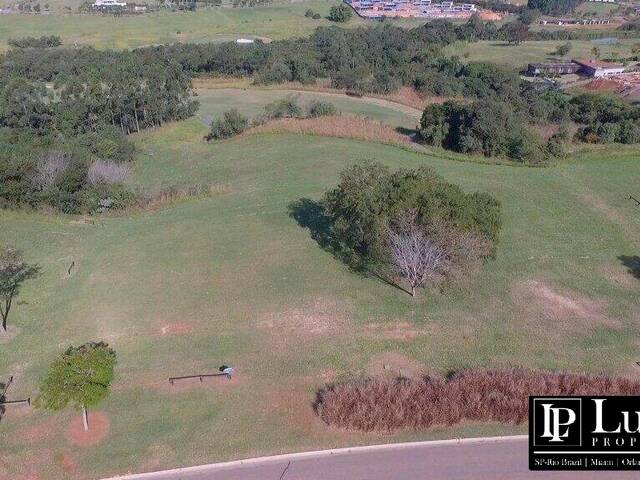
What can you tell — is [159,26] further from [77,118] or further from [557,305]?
[557,305]

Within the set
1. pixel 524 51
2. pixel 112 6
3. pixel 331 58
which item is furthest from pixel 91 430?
pixel 112 6

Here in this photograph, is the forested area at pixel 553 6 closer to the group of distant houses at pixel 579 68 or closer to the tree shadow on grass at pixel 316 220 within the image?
the group of distant houses at pixel 579 68

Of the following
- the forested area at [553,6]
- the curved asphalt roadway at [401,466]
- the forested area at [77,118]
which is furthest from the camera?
the forested area at [553,6]

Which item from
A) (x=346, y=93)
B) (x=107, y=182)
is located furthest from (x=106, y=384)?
(x=346, y=93)

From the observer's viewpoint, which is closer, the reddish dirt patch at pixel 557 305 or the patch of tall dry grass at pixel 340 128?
the reddish dirt patch at pixel 557 305

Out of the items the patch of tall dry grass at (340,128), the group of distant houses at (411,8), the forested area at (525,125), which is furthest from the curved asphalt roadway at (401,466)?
the group of distant houses at (411,8)

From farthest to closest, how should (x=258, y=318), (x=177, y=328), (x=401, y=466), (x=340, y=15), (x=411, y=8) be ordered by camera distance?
(x=411, y=8) → (x=340, y=15) → (x=258, y=318) → (x=177, y=328) → (x=401, y=466)

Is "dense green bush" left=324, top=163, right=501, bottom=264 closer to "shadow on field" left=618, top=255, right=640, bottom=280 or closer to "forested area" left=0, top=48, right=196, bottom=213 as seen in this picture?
"shadow on field" left=618, top=255, right=640, bottom=280

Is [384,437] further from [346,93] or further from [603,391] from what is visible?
[346,93]
